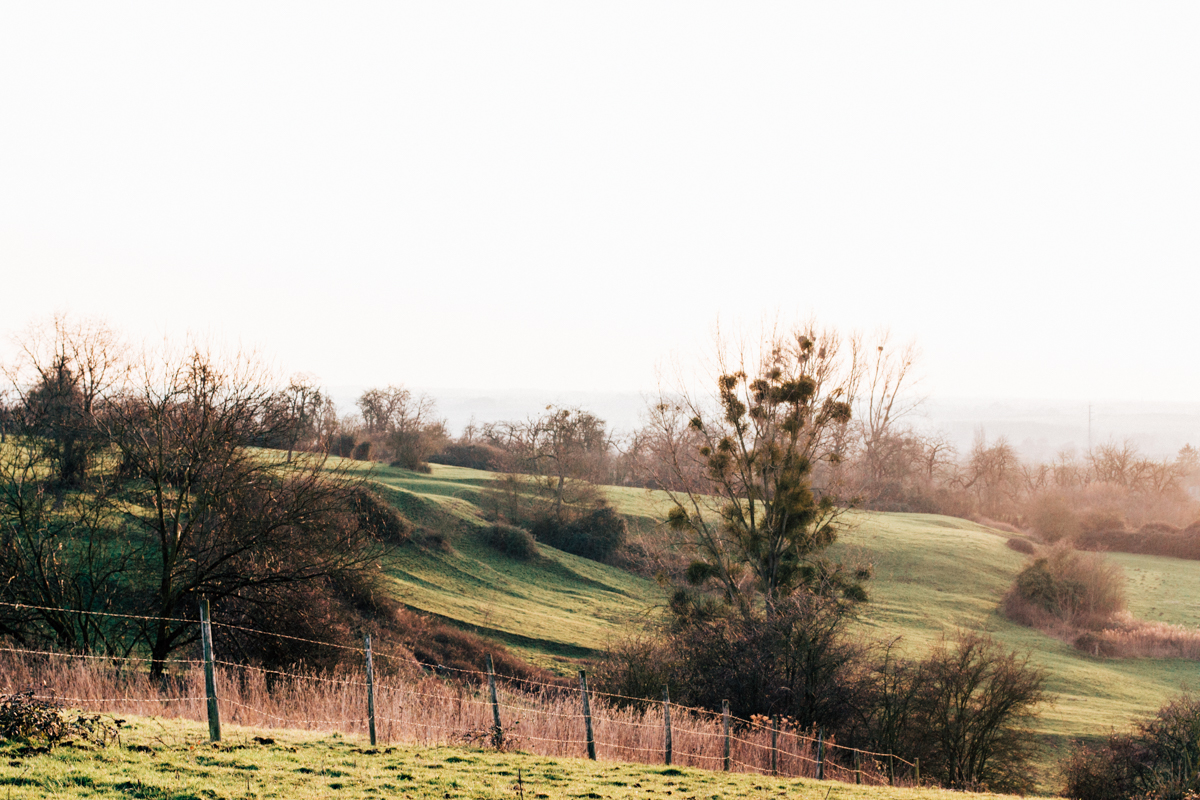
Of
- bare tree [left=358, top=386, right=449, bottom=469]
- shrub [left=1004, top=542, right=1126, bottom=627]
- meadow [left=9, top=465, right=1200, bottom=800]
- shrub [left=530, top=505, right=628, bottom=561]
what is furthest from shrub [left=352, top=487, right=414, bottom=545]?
shrub [left=1004, top=542, right=1126, bottom=627]

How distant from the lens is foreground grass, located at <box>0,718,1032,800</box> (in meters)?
7.23

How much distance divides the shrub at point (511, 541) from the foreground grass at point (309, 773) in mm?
33414

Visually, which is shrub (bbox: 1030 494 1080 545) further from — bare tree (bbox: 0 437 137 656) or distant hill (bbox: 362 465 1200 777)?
bare tree (bbox: 0 437 137 656)

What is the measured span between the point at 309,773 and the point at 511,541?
3690cm

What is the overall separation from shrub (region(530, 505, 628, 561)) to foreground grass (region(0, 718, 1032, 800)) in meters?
38.1

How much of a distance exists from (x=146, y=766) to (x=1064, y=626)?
48489 millimetres

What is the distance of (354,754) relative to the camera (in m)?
9.70

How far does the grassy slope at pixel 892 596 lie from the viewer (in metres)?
32.3

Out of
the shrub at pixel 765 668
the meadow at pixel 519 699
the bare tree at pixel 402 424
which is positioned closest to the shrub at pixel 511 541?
the meadow at pixel 519 699

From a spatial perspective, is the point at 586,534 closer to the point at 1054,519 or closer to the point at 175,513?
the point at 175,513

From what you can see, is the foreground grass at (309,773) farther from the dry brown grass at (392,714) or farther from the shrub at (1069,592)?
the shrub at (1069,592)

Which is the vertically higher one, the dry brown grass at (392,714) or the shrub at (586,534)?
the dry brown grass at (392,714)

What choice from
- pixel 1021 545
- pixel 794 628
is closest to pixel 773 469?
pixel 794 628

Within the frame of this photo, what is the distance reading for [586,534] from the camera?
5072 cm
